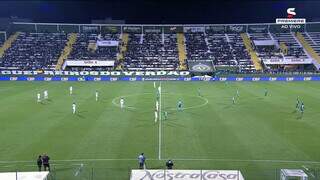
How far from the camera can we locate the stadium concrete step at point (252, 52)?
322 ft

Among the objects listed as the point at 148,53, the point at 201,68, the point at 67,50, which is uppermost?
the point at 67,50

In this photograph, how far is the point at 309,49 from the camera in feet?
347

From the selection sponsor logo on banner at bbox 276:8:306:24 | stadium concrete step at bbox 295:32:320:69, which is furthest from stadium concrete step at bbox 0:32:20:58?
stadium concrete step at bbox 295:32:320:69

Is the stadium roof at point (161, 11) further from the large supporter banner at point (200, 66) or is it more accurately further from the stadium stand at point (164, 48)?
the large supporter banner at point (200, 66)

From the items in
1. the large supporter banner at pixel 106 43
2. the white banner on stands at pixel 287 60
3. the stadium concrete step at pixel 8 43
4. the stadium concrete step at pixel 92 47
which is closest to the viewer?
the white banner on stands at pixel 287 60

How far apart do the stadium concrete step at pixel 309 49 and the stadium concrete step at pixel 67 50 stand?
57394 mm

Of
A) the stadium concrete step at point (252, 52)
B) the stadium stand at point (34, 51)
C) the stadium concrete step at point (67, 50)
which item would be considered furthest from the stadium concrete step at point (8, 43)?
the stadium concrete step at point (252, 52)

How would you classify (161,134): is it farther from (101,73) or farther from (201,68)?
(201,68)

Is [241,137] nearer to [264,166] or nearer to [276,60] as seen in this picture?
[264,166]

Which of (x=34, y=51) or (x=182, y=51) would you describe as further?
(x=182, y=51)

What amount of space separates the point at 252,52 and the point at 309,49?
1384 cm

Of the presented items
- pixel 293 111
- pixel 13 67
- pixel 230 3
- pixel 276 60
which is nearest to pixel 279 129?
pixel 293 111

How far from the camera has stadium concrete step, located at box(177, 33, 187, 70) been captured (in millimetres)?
99250

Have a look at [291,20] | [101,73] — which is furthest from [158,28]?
[291,20]
